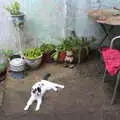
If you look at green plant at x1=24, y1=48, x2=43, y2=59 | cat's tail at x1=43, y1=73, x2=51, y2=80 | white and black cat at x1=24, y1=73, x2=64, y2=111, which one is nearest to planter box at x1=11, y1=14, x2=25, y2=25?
green plant at x1=24, y1=48, x2=43, y2=59

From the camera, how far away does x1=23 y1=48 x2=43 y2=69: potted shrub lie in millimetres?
4328

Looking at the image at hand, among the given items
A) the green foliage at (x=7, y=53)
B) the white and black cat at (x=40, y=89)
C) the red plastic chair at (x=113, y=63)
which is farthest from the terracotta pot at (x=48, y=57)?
the red plastic chair at (x=113, y=63)

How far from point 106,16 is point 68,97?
134 cm

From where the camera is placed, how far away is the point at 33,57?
14.3 ft

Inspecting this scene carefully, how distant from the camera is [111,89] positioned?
3.83 m

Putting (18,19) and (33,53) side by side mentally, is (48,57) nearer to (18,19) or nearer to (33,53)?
(33,53)

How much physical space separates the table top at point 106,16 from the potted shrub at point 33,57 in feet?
3.12

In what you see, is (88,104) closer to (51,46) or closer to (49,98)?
(49,98)

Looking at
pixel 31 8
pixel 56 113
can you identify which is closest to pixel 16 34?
pixel 31 8

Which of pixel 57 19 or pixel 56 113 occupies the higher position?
pixel 57 19

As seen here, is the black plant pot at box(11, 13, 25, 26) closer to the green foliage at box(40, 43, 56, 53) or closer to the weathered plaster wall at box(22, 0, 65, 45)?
the weathered plaster wall at box(22, 0, 65, 45)

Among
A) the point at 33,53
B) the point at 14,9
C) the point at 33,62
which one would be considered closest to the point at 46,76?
the point at 33,62

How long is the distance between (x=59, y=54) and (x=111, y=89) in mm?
1049

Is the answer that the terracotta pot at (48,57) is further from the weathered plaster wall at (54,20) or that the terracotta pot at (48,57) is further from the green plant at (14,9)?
the green plant at (14,9)
